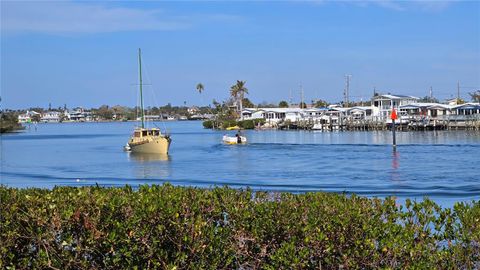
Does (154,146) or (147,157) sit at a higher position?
(154,146)

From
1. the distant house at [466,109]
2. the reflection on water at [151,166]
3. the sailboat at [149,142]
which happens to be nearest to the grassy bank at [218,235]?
the reflection on water at [151,166]

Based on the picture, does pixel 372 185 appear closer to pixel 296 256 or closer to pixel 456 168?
pixel 456 168

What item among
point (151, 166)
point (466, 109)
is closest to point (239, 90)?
point (466, 109)

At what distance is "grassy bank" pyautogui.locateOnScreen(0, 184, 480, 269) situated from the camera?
5.72 metres

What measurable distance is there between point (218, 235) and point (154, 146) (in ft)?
177

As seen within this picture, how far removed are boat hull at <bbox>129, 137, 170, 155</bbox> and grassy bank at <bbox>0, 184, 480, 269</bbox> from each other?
52755 millimetres

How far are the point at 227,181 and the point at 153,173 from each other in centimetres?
852

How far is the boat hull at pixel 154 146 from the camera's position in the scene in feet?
193

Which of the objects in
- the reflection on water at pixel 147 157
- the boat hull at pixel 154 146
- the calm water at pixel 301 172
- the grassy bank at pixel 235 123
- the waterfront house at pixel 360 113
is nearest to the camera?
the calm water at pixel 301 172

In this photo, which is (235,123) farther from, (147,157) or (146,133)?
(147,157)

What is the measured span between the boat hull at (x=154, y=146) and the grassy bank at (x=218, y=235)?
173ft

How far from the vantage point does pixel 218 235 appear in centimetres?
592

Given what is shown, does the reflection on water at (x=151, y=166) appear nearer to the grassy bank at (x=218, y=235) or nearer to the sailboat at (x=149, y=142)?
the sailboat at (x=149, y=142)

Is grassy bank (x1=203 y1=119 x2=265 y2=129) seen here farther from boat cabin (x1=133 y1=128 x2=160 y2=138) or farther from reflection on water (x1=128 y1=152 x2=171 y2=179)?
reflection on water (x1=128 y1=152 x2=171 y2=179)
